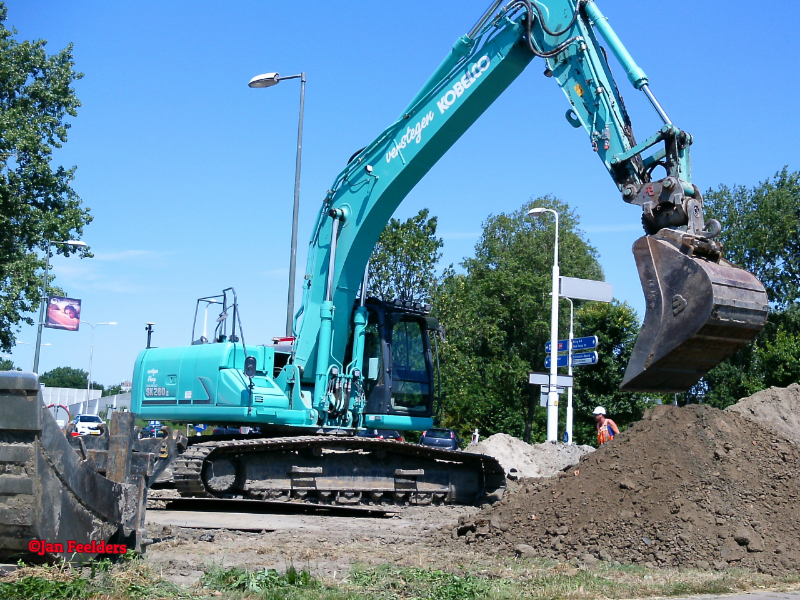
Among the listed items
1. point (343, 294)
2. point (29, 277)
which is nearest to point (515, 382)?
point (29, 277)

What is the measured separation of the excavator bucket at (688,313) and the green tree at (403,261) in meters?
18.6

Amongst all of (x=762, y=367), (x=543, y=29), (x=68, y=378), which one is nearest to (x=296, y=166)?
(x=543, y=29)

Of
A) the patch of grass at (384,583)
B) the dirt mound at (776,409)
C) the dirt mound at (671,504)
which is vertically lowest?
the patch of grass at (384,583)

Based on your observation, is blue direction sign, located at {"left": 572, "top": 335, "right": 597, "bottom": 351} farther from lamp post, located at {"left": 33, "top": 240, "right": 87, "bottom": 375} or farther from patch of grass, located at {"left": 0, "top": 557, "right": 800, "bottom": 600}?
lamp post, located at {"left": 33, "top": 240, "right": 87, "bottom": 375}

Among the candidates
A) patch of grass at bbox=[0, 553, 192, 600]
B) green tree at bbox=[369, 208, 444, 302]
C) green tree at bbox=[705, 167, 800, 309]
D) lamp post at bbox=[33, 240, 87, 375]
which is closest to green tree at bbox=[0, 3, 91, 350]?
lamp post at bbox=[33, 240, 87, 375]

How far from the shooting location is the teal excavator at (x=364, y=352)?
10477 millimetres

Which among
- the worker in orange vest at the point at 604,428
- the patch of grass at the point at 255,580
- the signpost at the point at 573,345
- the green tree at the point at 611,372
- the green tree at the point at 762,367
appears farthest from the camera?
the green tree at the point at 611,372

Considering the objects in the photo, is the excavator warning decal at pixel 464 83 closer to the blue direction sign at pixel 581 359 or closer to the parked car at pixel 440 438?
the blue direction sign at pixel 581 359

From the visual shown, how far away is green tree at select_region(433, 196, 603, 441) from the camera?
140 feet

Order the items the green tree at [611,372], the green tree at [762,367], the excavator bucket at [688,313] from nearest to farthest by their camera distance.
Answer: the excavator bucket at [688,313], the green tree at [762,367], the green tree at [611,372]

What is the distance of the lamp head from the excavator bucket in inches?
499

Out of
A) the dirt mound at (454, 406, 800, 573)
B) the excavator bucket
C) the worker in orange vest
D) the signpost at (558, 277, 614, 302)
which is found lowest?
the dirt mound at (454, 406, 800, 573)

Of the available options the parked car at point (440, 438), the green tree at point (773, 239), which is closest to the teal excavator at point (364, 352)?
the parked car at point (440, 438)

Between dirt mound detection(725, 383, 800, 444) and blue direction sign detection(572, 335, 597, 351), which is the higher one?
blue direction sign detection(572, 335, 597, 351)
